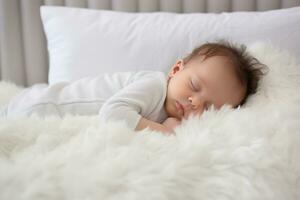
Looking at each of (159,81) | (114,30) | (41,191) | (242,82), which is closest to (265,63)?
(242,82)

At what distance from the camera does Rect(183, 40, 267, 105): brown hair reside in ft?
3.17

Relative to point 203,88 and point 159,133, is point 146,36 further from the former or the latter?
point 159,133

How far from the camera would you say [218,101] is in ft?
3.05

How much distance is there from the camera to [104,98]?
3.09ft

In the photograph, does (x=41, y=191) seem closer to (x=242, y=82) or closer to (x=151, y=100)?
(x=151, y=100)

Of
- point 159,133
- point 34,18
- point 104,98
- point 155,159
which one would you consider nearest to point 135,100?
point 104,98

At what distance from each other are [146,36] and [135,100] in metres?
0.35

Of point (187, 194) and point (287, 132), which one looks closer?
point (187, 194)

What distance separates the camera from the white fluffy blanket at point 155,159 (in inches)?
19.3

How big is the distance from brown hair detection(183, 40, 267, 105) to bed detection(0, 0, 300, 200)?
2 centimetres

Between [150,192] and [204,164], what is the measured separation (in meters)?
0.11

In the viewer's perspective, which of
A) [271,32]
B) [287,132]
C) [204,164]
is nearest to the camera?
[204,164]

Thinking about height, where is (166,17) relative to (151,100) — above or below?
above

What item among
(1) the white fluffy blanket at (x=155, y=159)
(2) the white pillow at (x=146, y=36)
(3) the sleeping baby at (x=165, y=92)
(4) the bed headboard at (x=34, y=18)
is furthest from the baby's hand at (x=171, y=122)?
(4) the bed headboard at (x=34, y=18)
